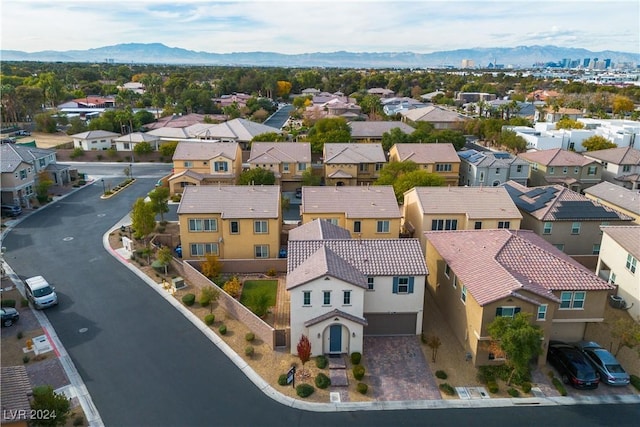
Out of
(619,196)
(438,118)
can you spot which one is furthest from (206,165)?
(438,118)

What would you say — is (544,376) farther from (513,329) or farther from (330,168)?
(330,168)

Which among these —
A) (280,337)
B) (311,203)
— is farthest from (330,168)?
(280,337)

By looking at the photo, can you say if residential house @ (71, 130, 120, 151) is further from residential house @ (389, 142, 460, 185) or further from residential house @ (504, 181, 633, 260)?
residential house @ (504, 181, 633, 260)

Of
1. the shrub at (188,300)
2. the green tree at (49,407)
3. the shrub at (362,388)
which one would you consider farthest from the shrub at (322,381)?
the shrub at (188,300)

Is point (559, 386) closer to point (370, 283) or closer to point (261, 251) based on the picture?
point (370, 283)

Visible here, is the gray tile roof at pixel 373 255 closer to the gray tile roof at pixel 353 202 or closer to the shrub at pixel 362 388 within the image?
the shrub at pixel 362 388

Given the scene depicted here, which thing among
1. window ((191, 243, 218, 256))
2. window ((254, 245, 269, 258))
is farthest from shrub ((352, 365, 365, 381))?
window ((191, 243, 218, 256))
